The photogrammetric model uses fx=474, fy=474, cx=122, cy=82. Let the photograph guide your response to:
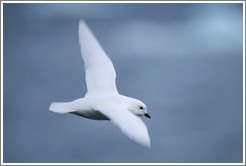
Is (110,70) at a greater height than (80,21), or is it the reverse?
(80,21)

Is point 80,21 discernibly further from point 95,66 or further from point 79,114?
point 79,114

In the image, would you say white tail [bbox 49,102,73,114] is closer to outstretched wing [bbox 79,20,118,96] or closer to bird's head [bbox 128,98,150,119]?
outstretched wing [bbox 79,20,118,96]

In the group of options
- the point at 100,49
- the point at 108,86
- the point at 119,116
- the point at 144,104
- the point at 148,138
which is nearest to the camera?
the point at 148,138

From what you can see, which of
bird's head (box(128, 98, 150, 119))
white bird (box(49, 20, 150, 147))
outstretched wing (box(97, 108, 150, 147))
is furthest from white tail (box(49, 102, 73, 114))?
bird's head (box(128, 98, 150, 119))

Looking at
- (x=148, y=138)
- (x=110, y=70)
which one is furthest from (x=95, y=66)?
(x=148, y=138)

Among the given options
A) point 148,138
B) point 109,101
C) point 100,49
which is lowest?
point 148,138

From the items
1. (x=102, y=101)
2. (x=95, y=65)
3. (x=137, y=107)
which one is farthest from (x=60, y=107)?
(x=95, y=65)

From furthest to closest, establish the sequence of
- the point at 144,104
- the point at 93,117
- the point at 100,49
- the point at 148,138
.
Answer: the point at 100,49 < the point at 144,104 < the point at 93,117 < the point at 148,138
